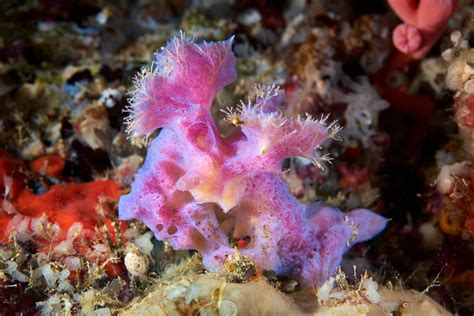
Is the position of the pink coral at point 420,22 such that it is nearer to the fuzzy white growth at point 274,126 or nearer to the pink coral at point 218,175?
the pink coral at point 218,175

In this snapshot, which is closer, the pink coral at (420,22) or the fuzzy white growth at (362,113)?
the pink coral at (420,22)

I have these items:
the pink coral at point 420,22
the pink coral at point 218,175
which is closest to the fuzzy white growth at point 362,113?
the pink coral at point 420,22

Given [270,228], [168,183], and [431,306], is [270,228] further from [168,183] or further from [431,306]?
[431,306]

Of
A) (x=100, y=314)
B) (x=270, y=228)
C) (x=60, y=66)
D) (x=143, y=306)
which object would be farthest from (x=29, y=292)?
(x=60, y=66)

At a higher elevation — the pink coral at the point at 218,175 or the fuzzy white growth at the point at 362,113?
the pink coral at the point at 218,175

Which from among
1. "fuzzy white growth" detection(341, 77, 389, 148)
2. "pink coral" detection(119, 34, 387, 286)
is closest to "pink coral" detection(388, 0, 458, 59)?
"fuzzy white growth" detection(341, 77, 389, 148)

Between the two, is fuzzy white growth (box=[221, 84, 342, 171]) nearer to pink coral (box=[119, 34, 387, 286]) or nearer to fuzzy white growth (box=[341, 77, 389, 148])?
pink coral (box=[119, 34, 387, 286])
